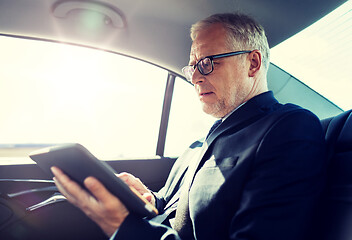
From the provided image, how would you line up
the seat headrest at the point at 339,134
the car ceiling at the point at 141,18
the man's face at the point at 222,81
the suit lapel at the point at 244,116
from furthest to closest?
the car ceiling at the point at 141,18 → the man's face at the point at 222,81 → the suit lapel at the point at 244,116 → the seat headrest at the point at 339,134

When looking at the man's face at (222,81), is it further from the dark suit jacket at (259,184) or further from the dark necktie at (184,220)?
the dark necktie at (184,220)

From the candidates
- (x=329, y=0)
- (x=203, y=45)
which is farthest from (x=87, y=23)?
(x=329, y=0)

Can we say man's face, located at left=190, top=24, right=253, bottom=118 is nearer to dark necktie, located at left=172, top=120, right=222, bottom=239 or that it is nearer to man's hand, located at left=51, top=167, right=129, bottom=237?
dark necktie, located at left=172, top=120, right=222, bottom=239

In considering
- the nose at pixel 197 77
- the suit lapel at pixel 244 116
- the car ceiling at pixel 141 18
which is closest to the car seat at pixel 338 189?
the suit lapel at pixel 244 116

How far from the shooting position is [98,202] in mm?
795

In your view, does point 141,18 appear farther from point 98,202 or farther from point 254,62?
point 98,202

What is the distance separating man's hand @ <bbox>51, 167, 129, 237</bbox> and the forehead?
93 centimetres

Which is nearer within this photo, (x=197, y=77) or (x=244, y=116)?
(x=244, y=116)

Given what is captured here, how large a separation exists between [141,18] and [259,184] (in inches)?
54.7

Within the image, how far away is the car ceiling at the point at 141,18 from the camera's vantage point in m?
1.51

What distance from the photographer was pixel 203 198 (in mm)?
938

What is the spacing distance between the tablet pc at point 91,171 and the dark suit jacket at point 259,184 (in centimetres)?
6

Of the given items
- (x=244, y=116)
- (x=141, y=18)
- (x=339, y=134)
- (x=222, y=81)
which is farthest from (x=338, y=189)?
(x=141, y=18)

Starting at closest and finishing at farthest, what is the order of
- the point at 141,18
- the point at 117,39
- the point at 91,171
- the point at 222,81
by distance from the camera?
the point at 91,171, the point at 222,81, the point at 141,18, the point at 117,39
